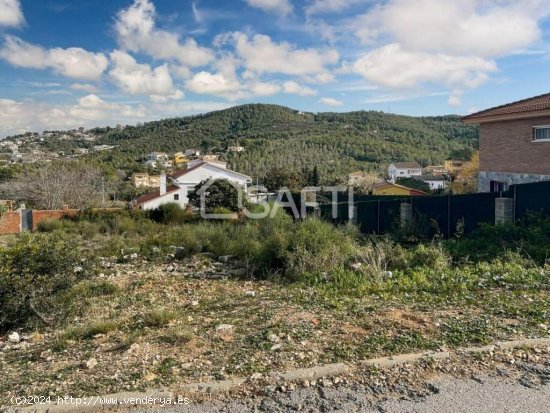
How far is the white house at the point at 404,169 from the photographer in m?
59.2

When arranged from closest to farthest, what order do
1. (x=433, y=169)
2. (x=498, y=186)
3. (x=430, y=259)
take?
1. (x=430, y=259)
2. (x=498, y=186)
3. (x=433, y=169)

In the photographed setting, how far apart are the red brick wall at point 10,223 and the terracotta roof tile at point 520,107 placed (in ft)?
68.9

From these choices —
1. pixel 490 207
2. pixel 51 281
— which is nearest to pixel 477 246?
pixel 490 207

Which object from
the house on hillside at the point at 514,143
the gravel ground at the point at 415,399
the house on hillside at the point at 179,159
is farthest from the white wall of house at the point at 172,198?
the gravel ground at the point at 415,399

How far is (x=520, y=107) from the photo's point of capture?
1505 centimetres

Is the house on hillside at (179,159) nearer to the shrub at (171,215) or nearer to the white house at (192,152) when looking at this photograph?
the white house at (192,152)

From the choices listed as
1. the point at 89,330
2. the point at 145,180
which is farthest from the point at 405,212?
the point at 145,180

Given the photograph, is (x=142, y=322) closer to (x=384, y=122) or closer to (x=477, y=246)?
(x=477, y=246)

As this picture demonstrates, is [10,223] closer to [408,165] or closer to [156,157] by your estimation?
[156,157]

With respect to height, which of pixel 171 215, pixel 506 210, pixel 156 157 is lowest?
pixel 171 215

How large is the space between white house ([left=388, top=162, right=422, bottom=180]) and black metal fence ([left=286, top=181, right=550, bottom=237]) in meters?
45.2

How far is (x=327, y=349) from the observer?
11.8 ft

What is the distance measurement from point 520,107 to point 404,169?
4646cm

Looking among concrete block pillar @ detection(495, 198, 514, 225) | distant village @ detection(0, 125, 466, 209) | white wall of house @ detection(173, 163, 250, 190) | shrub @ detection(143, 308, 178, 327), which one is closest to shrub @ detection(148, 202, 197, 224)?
distant village @ detection(0, 125, 466, 209)
